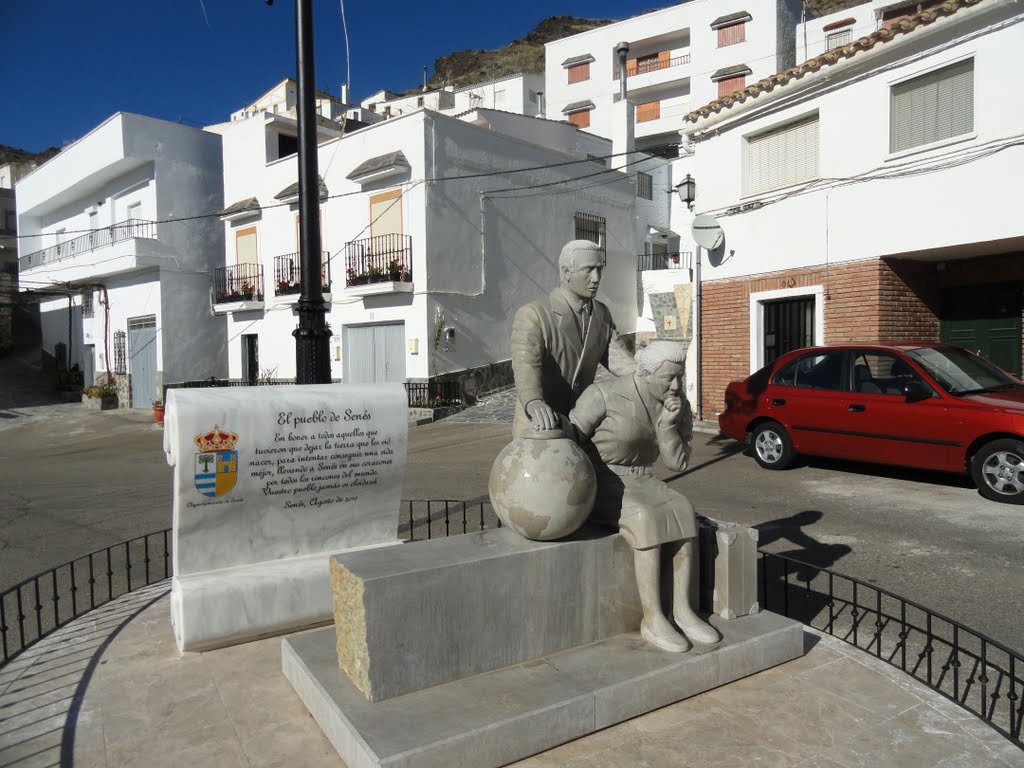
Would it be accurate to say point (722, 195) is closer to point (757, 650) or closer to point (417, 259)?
point (417, 259)

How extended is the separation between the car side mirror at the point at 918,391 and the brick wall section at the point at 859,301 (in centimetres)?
315

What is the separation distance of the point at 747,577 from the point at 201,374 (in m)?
21.8

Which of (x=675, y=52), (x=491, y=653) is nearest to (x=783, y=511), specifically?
(x=491, y=653)

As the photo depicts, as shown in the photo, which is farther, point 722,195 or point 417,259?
point 417,259

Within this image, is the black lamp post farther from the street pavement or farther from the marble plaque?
the street pavement

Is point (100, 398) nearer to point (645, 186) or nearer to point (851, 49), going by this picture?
point (645, 186)

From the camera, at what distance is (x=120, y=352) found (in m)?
23.4

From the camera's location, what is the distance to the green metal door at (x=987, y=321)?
10.6 m

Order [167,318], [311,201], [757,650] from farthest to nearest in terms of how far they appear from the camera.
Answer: [167,318]
[311,201]
[757,650]

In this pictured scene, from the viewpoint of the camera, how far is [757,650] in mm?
3414

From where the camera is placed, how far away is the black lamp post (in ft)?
16.1

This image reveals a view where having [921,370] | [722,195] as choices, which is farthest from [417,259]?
[921,370]

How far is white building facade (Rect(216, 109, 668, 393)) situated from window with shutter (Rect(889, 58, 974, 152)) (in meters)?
9.71

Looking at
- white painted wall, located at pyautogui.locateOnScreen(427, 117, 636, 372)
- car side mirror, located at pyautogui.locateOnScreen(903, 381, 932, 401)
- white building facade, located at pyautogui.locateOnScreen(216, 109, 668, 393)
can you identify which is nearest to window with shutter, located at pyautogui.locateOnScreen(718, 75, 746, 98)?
white building facade, located at pyautogui.locateOnScreen(216, 109, 668, 393)
